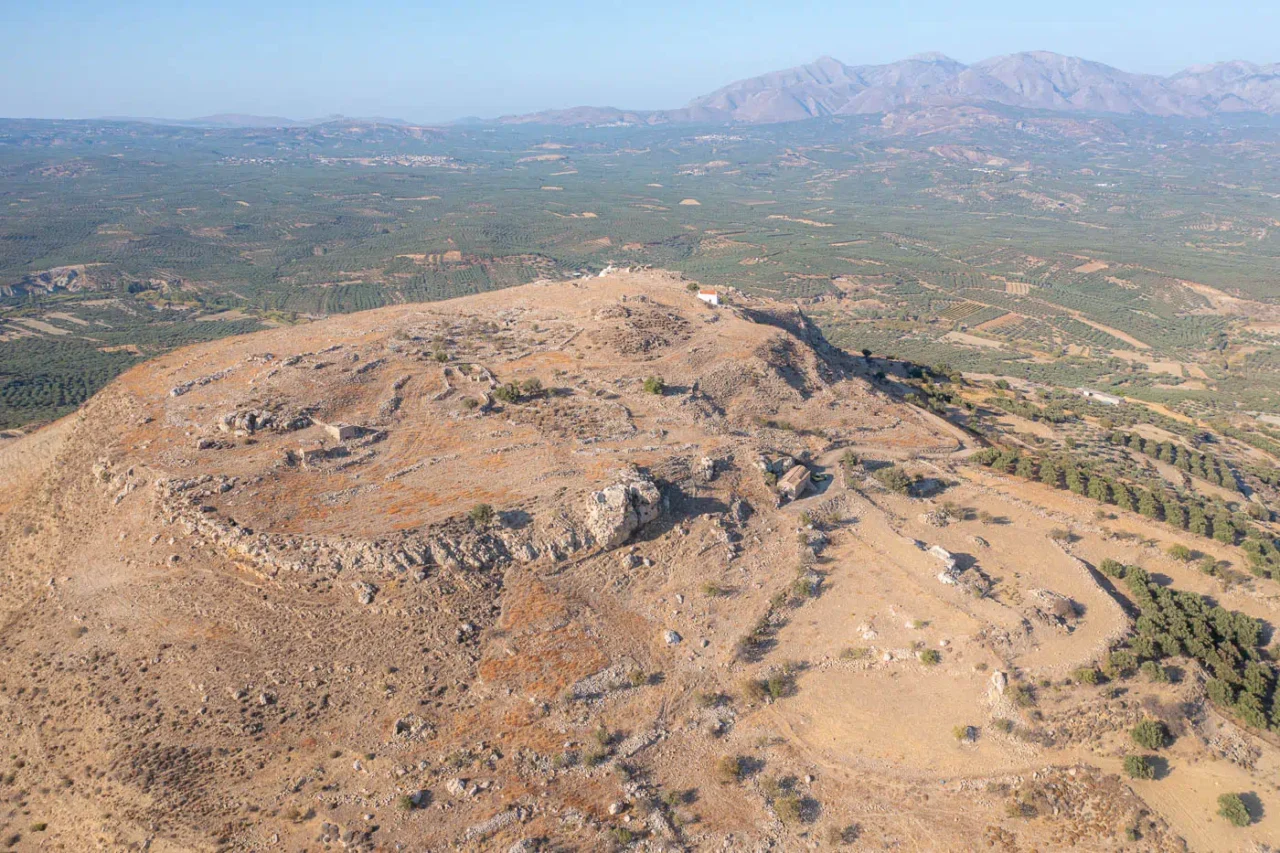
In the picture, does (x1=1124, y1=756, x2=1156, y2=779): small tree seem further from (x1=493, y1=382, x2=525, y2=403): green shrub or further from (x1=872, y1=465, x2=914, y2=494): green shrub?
(x1=493, y1=382, x2=525, y2=403): green shrub

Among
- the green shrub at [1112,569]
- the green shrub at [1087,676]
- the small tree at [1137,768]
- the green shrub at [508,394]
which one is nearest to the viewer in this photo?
the small tree at [1137,768]

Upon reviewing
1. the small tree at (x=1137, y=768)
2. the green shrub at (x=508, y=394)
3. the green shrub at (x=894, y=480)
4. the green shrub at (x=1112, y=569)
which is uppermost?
the green shrub at (x=508, y=394)

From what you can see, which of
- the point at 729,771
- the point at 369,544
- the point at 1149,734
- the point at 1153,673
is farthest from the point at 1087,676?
the point at 369,544

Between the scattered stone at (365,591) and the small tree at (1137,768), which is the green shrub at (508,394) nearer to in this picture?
the scattered stone at (365,591)

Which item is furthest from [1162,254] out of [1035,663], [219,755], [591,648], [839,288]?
[219,755]

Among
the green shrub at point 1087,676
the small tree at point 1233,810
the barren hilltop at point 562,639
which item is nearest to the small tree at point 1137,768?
the barren hilltop at point 562,639

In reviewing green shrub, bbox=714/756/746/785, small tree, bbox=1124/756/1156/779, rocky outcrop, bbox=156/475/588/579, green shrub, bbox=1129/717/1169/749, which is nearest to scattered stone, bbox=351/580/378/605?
rocky outcrop, bbox=156/475/588/579
